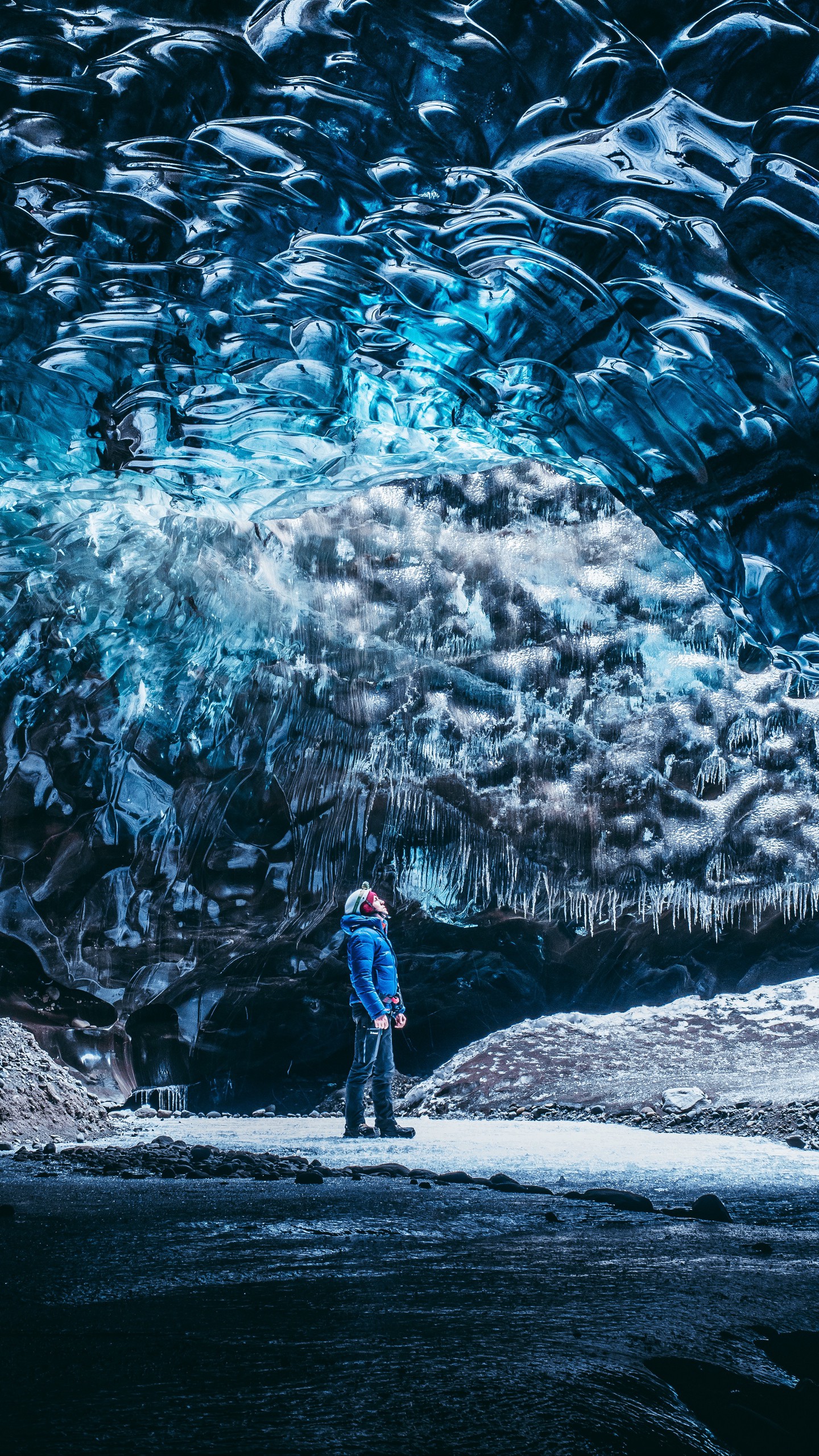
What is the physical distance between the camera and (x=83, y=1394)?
1.31 meters

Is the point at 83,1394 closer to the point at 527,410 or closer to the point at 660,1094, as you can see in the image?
the point at 527,410

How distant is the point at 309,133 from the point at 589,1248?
331 centimetres

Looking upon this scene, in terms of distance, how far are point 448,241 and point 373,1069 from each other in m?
4.74

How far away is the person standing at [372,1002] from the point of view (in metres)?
5.47

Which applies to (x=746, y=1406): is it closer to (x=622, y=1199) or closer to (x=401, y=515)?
(x=622, y=1199)

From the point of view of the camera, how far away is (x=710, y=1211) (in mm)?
3004

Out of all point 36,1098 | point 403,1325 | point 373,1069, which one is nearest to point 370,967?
point 373,1069

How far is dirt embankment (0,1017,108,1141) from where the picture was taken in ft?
18.4

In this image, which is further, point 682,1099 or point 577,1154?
point 682,1099

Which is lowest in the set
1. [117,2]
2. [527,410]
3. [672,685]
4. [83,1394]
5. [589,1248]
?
[589,1248]

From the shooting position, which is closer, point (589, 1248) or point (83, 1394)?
point (83, 1394)

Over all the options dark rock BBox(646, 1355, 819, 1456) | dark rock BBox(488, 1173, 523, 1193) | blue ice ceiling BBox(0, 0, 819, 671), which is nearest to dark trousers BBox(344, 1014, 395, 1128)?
dark rock BBox(488, 1173, 523, 1193)

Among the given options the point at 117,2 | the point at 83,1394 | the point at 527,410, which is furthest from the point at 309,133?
the point at 83,1394

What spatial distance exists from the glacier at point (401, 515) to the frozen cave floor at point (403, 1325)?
9.37 ft
